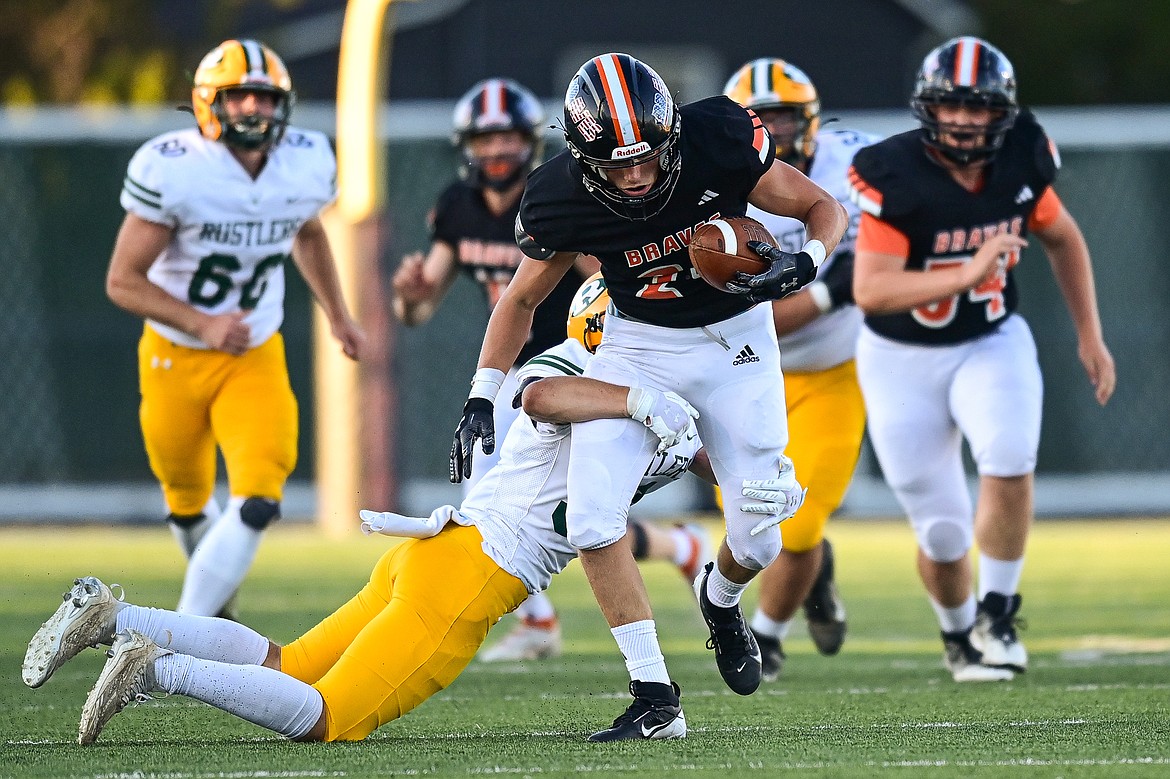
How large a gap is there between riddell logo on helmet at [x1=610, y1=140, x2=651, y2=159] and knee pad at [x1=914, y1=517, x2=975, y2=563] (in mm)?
2027

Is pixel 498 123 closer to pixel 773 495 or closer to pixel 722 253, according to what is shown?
pixel 722 253

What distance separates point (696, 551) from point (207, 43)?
11.0 m

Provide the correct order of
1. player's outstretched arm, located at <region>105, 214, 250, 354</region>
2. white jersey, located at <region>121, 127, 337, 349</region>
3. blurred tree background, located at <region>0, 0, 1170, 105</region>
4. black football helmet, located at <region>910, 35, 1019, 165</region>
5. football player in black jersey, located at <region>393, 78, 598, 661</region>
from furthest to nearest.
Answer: blurred tree background, located at <region>0, 0, 1170, 105</region> → football player in black jersey, located at <region>393, 78, 598, 661</region> → white jersey, located at <region>121, 127, 337, 349</region> → player's outstretched arm, located at <region>105, 214, 250, 354</region> → black football helmet, located at <region>910, 35, 1019, 165</region>

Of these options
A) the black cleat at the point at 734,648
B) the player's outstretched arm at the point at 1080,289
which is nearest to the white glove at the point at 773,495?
the black cleat at the point at 734,648

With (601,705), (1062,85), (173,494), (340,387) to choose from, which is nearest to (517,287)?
(601,705)

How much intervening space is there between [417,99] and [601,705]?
1251 cm

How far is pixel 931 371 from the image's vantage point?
555cm

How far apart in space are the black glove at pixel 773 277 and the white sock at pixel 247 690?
4.30ft

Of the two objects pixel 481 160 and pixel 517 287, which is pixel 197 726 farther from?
pixel 481 160

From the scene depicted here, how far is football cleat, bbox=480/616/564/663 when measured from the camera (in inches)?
247

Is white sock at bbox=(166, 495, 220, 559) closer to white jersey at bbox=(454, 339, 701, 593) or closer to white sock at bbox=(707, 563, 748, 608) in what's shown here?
white jersey at bbox=(454, 339, 701, 593)

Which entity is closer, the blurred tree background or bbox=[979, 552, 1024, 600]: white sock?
bbox=[979, 552, 1024, 600]: white sock

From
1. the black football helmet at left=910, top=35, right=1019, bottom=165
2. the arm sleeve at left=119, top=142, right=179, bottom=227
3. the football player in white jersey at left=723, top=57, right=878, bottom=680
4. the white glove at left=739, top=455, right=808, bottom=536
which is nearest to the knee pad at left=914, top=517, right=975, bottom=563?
the football player in white jersey at left=723, top=57, right=878, bottom=680

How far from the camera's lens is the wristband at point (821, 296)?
18.5 feet
